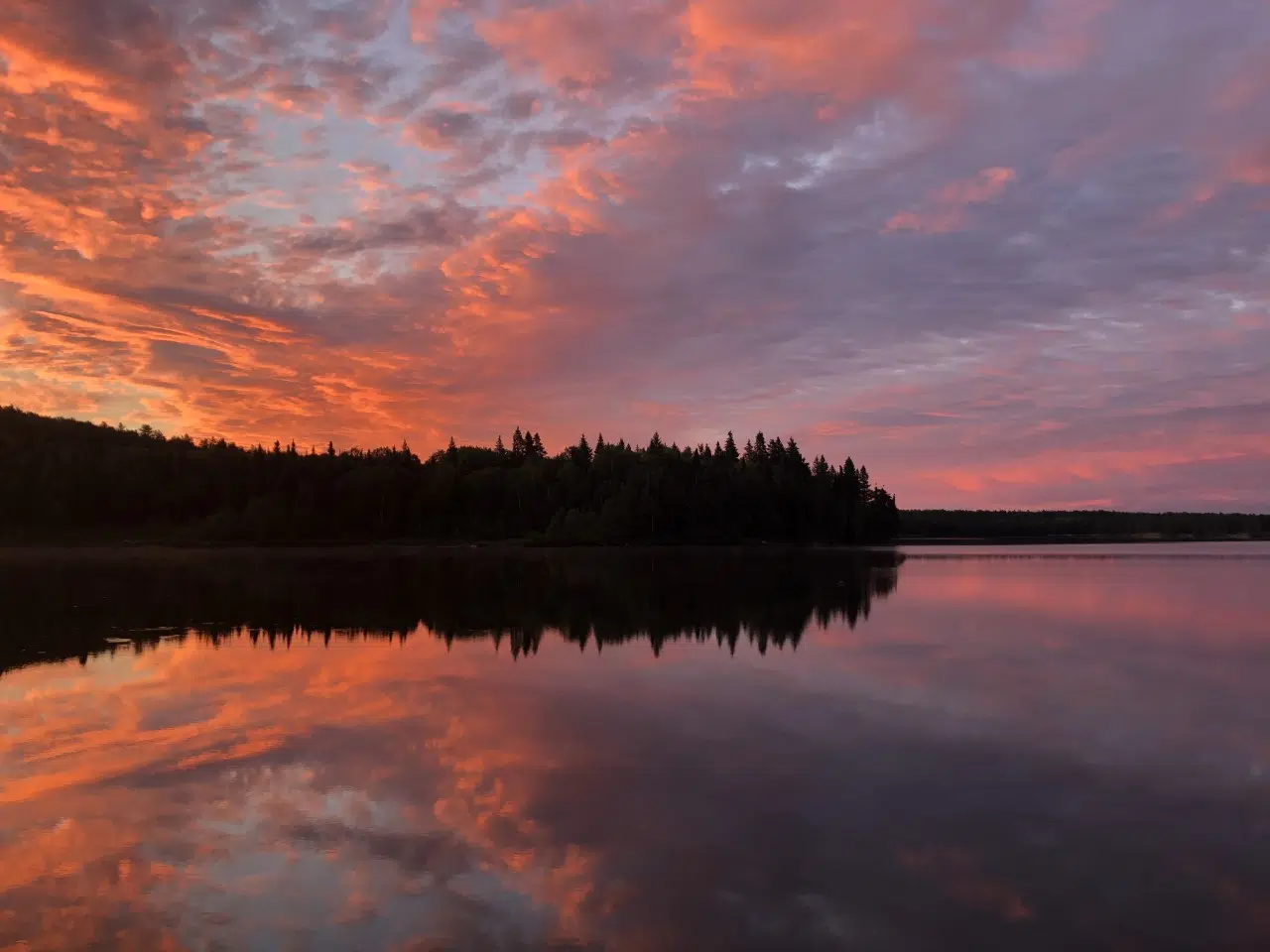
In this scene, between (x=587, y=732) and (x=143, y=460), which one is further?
(x=143, y=460)

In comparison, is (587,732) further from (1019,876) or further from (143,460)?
(143,460)

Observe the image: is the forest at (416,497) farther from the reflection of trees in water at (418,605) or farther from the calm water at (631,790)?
the calm water at (631,790)

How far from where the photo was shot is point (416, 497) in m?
158

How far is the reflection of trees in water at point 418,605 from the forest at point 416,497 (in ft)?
256

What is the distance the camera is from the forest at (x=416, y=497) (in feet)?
470

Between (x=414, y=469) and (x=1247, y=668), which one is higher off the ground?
(x=414, y=469)

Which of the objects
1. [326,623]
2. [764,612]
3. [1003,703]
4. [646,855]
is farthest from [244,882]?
[764,612]

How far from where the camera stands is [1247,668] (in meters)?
23.6

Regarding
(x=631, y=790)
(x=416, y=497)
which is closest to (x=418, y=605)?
(x=631, y=790)

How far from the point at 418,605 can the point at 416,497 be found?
122 meters

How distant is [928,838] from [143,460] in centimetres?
17747

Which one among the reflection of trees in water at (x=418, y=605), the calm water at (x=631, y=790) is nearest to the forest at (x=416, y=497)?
the reflection of trees in water at (x=418, y=605)

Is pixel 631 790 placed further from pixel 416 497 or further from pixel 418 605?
pixel 416 497

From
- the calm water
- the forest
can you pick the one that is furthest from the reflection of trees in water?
the forest
